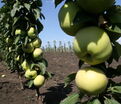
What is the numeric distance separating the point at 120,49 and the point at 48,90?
745cm

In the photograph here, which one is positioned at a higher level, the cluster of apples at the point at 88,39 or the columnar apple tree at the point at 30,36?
the cluster of apples at the point at 88,39

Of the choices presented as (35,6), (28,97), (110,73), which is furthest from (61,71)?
(110,73)

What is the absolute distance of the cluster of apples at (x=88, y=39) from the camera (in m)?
1.64

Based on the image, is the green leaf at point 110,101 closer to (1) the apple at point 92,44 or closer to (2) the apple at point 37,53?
(1) the apple at point 92,44

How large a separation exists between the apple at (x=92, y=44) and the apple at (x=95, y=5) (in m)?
0.12

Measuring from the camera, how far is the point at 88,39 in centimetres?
164

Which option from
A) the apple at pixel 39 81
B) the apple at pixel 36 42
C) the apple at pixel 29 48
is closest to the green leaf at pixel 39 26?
the apple at pixel 36 42

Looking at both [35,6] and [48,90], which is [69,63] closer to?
[48,90]

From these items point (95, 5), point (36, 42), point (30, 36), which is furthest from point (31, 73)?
point (95, 5)

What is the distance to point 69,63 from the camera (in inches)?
639

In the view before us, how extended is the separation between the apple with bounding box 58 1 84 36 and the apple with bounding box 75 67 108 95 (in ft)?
0.91

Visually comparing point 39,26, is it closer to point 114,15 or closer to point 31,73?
point 31,73

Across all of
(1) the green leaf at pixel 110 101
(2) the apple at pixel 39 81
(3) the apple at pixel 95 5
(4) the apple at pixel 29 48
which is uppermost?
(3) the apple at pixel 95 5

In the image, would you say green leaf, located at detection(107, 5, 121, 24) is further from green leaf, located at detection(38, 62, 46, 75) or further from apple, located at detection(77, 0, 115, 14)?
green leaf, located at detection(38, 62, 46, 75)
